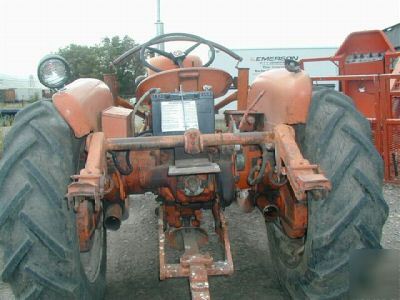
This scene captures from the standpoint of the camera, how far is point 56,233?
7.48ft

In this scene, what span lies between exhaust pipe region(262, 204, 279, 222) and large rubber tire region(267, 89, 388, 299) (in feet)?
1.64

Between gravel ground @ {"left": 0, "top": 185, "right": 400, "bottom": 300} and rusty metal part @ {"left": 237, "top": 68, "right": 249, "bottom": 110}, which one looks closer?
gravel ground @ {"left": 0, "top": 185, "right": 400, "bottom": 300}

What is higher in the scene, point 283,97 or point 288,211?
point 283,97

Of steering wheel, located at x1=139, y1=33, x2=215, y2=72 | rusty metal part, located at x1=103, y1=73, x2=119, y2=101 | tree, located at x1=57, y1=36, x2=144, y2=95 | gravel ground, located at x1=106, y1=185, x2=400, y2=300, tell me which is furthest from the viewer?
tree, located at x1=57, y1=36, x2=144, y2=95

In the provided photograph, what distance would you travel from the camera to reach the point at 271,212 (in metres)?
3.21

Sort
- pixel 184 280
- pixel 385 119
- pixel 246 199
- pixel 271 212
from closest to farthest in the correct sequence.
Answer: pixel 271 212
pixel 246 199
pixel 184 280
pixel 385 119

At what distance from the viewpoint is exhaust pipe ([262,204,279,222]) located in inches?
122

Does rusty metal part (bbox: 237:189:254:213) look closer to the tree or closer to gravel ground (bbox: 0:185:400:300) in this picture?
gravel ground (bbox: 0:185:400:300)

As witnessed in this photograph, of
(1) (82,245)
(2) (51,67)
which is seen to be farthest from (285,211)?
(2) (51,67)

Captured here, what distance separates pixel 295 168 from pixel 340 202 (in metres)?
0.30

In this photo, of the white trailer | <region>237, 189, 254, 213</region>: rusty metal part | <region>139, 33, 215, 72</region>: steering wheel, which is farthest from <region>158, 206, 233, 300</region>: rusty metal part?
the white trailer

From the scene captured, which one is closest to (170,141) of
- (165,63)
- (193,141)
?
(193,141)

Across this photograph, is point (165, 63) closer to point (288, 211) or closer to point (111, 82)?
point (111, 82)

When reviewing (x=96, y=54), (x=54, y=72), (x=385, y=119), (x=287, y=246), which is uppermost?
(x=96, y=54)
